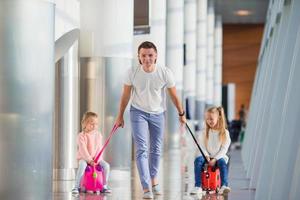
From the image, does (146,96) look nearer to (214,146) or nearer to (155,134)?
(155,134)

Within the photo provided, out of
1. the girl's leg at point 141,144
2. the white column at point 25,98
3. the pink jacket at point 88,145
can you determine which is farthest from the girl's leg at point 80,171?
the white column at point 25,98

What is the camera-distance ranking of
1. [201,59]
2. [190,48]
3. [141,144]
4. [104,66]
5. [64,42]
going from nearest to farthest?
[141,144], [64,42], [104,66], [190,48], [201,59]

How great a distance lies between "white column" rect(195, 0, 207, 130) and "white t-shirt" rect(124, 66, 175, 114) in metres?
32.3

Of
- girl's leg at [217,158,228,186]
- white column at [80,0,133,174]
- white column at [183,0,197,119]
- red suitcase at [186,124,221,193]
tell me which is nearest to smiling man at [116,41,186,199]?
red suitcase at [186,124,221,193]

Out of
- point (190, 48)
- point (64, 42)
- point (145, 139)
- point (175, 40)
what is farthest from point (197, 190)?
point (190, 48)

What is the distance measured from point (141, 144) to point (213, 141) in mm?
1294

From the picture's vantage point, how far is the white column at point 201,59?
4381cm

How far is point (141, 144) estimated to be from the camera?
1096 cm

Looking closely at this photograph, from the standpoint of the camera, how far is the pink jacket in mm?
11922

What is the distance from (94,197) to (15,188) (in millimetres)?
2894

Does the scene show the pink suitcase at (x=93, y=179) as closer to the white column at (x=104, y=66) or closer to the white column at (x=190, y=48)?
the white column at (x=104, y=66)

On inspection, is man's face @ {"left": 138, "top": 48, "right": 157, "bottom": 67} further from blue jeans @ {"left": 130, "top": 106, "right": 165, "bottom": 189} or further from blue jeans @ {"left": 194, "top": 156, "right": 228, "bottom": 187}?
blue jeans @ {"left": 194, "top": 156, "right": 228, "bottom": 187}

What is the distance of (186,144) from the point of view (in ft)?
110

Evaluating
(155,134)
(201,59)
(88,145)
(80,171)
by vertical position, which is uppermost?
(201,59)
